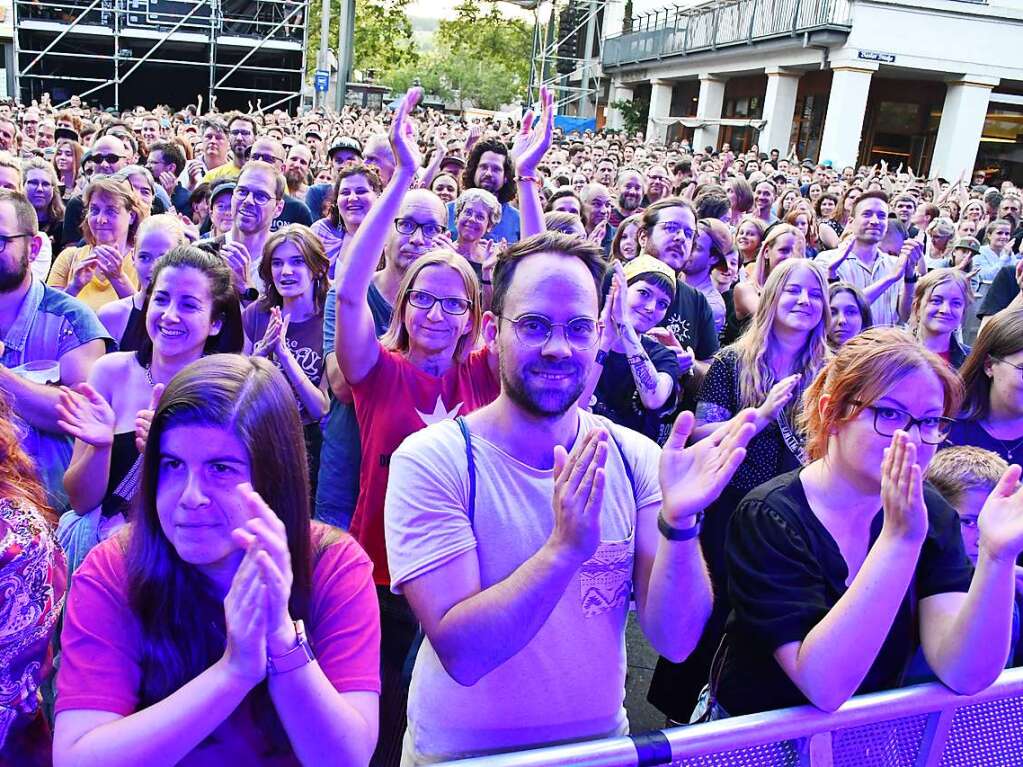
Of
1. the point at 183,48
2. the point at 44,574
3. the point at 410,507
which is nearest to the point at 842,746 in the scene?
the point at 410,507

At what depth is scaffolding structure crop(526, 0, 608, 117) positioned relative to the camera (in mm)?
44375

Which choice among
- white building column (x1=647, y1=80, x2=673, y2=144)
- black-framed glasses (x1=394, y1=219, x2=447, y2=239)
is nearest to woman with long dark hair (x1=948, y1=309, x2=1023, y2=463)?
black-framed glasses (x1=394, y1=219, x2=447, y2=239)

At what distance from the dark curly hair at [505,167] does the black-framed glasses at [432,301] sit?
11.7ft

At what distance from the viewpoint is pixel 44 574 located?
1516 millimetres

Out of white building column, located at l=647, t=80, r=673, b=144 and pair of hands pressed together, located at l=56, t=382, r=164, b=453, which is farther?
white building column, located at l=647, t=80, r=673, b=144

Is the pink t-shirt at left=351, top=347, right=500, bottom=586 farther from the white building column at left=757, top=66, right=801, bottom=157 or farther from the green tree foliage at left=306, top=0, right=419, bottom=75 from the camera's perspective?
the green tree foliage at left=306, top=0, right=419, bottom=75

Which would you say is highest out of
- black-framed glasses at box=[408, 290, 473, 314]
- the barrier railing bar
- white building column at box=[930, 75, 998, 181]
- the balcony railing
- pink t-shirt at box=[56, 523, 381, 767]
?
the balcony railing

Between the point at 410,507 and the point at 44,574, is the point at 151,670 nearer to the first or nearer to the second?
the point at 44,574

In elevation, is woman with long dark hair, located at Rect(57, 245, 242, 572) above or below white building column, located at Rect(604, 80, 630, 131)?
below

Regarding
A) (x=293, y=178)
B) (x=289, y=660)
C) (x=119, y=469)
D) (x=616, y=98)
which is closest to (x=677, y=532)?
(x=289, y=660)

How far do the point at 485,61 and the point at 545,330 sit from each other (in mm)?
64331

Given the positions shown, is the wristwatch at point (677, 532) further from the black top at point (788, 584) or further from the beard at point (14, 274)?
the beard at point (14, 274)

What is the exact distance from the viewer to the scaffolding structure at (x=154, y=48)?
76.2ft

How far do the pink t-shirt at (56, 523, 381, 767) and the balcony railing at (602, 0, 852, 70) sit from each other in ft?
87.6
